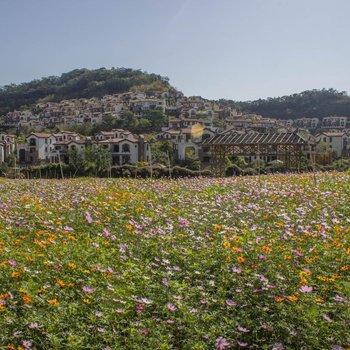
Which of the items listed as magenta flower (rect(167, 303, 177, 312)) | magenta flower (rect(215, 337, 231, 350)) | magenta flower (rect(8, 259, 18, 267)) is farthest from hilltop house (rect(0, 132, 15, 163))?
magenta flower (rect(215, 337, 231, 350))

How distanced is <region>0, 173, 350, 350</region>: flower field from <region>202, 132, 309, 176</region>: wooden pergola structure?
1745cm

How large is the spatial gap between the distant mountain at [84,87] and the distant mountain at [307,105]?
2973 cm

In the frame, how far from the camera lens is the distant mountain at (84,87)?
134m

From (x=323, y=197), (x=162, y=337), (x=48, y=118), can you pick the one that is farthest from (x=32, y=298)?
(x=48, y=118)

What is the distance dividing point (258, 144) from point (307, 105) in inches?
4045

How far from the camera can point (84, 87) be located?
146250 mm

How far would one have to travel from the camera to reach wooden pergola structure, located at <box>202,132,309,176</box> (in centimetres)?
2373

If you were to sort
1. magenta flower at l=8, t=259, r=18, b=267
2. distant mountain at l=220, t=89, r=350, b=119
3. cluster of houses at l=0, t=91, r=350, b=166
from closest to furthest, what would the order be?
1. magenta flower at l=8, t=259, r=18, b=267
2. cluster of houses at l=0, t=91, r=350, b=166
3. distant mountain at l=220, t=89, r=350, b=119

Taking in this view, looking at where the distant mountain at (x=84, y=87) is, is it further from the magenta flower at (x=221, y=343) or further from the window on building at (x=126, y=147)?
the magenta flower at (x=221, y=343)

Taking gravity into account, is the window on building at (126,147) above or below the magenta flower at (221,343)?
above

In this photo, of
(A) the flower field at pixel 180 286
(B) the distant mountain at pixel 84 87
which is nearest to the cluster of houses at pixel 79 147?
(A) the flower field at pixel 180 286

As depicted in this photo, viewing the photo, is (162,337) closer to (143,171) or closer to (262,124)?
(143,171)

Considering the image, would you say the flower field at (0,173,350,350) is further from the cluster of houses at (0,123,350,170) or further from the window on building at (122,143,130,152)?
the window on building at (122,143,130,152)

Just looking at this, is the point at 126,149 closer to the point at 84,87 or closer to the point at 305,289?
the point at 305,289
